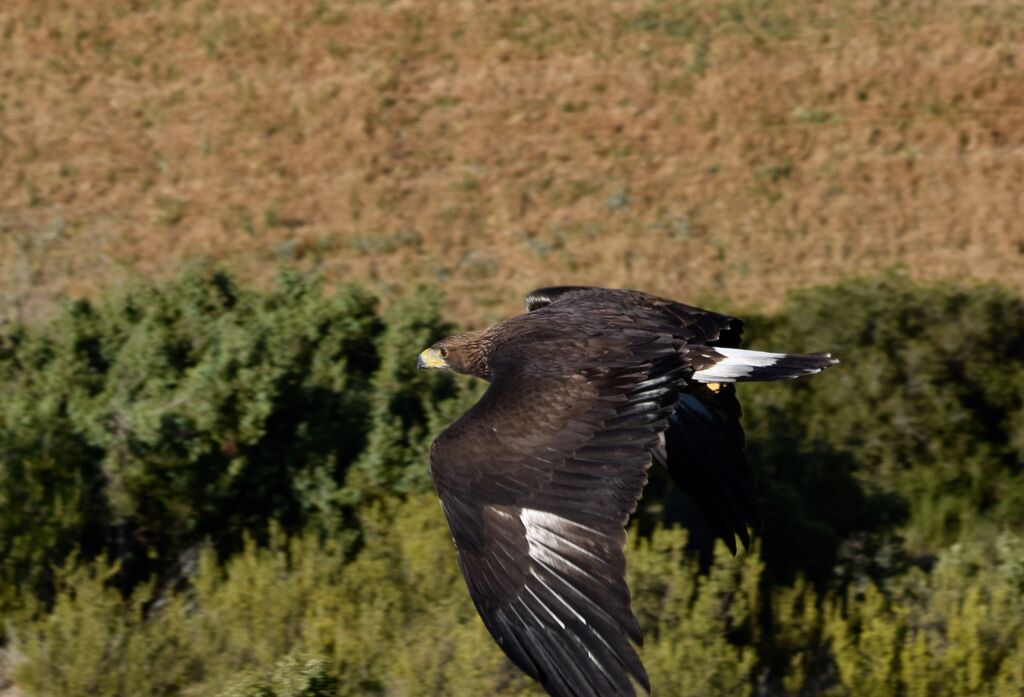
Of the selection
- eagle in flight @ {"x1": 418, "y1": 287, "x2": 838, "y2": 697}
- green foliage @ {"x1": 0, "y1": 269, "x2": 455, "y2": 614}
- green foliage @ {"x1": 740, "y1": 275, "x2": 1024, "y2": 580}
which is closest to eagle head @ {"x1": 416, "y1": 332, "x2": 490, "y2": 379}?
eagle in flight @ {"x1": 418, "y1": 287, "x2": 838, "y2": 697}

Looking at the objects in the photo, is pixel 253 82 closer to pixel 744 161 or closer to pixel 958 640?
pixel 744 161

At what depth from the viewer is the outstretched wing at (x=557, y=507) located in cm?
534

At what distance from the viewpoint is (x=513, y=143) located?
70.8 ft

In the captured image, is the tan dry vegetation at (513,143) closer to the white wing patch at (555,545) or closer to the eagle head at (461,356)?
the eagle head at (461,356)

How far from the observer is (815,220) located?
19641 mm

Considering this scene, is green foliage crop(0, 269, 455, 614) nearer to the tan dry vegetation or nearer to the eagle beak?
the eagle beak

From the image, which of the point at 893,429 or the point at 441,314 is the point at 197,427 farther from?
the point at 893,429

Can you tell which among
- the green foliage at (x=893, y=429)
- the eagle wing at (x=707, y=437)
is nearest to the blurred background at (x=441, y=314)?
the green foliage at (x=893, y=429)

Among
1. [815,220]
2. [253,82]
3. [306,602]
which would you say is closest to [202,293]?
[306,602]

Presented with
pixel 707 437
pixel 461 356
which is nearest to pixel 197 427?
pixel 461 356

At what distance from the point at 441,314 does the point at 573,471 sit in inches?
342

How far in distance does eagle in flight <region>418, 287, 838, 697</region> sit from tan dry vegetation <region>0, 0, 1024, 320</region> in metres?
9.53

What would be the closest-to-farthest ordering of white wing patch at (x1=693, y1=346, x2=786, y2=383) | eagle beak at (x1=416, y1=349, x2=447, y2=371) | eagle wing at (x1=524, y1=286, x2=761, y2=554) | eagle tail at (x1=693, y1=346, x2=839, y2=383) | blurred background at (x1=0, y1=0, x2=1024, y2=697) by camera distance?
eagle tail at (x1=693, y1=346, x2=839, y2=383)
white wing patch at (x1=693, y1=346, x2=786, y2=383)
eagle wing at (x1=524, y1=286, x2=761, y2=554)
eagle beak at (x1=416, y1=349, x2=447, y2=371)
blurred background at (x1=0, y1=0, x2=1024, y2=697)

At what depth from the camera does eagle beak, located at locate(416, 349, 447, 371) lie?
8.15 metres
